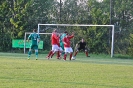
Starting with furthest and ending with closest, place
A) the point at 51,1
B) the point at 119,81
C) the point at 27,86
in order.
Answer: the point at 51,1 → the point at 119,81 → the point at 27,86

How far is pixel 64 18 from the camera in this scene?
43.7 metres

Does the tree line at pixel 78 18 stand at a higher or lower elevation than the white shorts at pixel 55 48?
higher

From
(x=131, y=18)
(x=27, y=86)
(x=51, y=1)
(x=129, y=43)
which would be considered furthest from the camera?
(x=51, y=1)

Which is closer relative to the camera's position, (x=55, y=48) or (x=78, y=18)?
(x=55, y=48)

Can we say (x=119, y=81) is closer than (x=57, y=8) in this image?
Yes

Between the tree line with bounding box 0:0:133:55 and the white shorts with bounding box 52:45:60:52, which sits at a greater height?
the tree line with bounding box 0:0:133:55

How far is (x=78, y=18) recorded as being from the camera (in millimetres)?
42938

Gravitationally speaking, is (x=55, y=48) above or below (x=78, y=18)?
below

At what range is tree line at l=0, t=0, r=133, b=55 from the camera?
39812 mm

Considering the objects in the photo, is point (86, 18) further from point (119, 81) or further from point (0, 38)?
point (119, 81)

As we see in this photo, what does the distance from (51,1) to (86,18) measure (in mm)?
6926

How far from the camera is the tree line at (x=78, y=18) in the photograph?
39.8 m

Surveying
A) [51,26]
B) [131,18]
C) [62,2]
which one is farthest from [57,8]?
[131,18]

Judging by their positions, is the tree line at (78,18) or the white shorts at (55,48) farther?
the tree line at (78,18)
